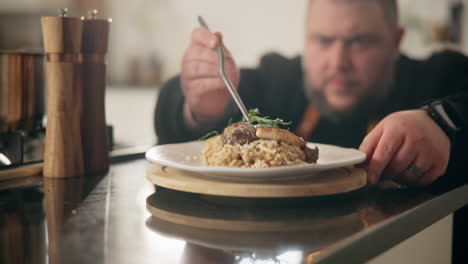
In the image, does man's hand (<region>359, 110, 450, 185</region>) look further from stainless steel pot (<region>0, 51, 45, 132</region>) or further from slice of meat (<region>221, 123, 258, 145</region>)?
stainless steel pot (<region>0, 51, 45, 132</region>)

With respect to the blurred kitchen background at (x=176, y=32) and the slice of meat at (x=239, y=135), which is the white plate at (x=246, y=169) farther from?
the blurred kitchen background at (x=176, y=32)

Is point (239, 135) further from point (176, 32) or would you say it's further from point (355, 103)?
point (176, 32)

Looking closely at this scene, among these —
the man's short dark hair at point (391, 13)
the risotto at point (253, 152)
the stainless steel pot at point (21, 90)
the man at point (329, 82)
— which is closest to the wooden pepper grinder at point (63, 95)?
the stainless steel pot at point (21, 90)

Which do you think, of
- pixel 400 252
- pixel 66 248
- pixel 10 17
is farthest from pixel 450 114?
pixel 10 17

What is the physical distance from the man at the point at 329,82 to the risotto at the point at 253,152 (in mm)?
572

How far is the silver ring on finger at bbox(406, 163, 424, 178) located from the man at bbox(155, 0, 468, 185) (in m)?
0.47

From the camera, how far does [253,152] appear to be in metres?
0.84

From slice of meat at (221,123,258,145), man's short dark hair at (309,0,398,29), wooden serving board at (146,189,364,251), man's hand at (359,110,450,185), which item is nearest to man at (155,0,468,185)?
man's short dark hair at (309,0,398,29)

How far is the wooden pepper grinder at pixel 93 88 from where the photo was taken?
104 cm

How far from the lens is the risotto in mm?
831

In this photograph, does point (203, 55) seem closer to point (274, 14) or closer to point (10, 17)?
point (274, 14)

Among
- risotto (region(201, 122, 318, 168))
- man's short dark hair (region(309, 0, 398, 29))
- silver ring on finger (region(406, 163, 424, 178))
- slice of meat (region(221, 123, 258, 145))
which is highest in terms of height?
man's short dark hair (region(309, 0, 398, 29))

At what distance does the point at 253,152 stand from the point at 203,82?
0.82m

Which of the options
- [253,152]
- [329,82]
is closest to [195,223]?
[253,152]
